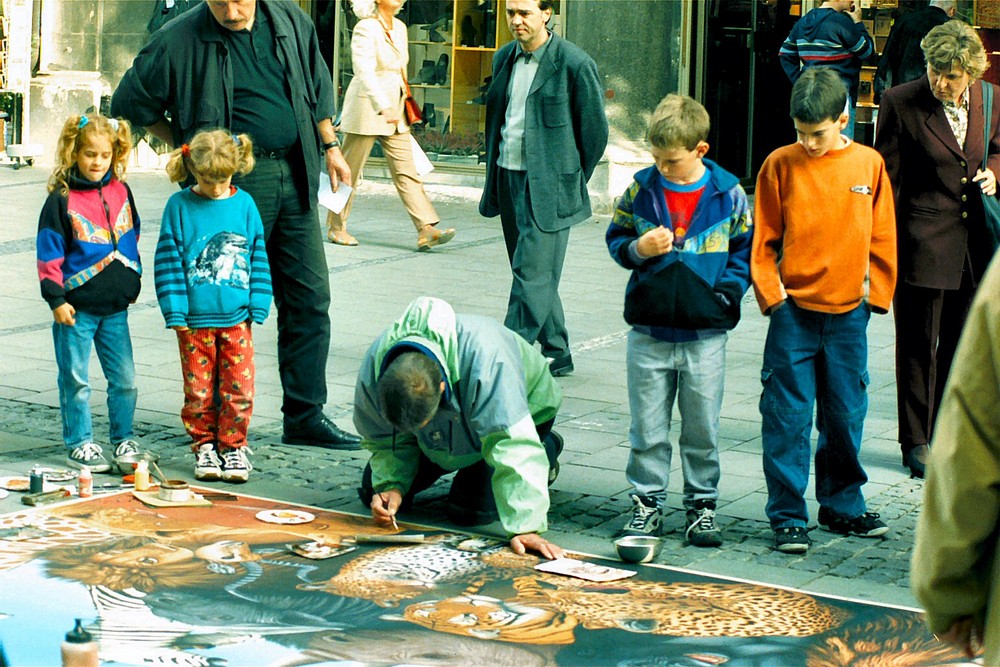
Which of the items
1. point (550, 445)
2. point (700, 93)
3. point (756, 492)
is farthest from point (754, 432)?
point (700, 93)

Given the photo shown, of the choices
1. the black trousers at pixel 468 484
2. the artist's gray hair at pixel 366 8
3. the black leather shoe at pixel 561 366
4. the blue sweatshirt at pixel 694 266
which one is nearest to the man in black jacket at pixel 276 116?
the black trousers at pixel 468 484

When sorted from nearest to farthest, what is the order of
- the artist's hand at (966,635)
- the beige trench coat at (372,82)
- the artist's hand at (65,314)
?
the artist's hand at (966,635), the artist's hand at (65,314), the beige trench coat at (372,82)

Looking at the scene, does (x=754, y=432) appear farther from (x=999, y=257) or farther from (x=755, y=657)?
(x=999, y=257)

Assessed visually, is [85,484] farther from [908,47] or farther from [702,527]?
[908,47]

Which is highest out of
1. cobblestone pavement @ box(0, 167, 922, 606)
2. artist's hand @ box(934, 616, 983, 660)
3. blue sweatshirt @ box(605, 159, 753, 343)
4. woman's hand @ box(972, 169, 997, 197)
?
woman's hand @ box(972, 169, 997, 197)

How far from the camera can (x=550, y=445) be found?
18.3ft

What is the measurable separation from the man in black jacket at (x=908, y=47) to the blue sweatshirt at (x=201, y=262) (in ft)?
19.6

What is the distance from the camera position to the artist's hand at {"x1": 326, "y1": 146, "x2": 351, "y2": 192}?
674 cm

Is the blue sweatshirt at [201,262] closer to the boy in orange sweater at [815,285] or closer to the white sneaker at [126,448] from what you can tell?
the white sneaker at [126,448]

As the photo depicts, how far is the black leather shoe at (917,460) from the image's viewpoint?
6.15 metres

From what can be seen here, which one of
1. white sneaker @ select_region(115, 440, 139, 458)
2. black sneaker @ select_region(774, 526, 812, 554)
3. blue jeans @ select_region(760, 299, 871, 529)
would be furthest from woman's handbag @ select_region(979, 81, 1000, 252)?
white sneaker @ select_region(115, 440, 139, 458)

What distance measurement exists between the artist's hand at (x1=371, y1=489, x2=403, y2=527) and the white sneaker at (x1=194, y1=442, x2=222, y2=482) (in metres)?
0.89

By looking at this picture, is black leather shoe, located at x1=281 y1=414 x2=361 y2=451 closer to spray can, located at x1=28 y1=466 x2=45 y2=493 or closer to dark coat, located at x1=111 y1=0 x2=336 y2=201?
dark coat, located at x1=111 y1=0 x2=336 y2=201

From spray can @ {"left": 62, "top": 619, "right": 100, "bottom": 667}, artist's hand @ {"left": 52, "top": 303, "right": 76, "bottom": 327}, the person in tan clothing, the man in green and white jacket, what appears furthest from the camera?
artist's hand @ {"left": 52, "top": 303, "right": 76, "bottom": 327}
